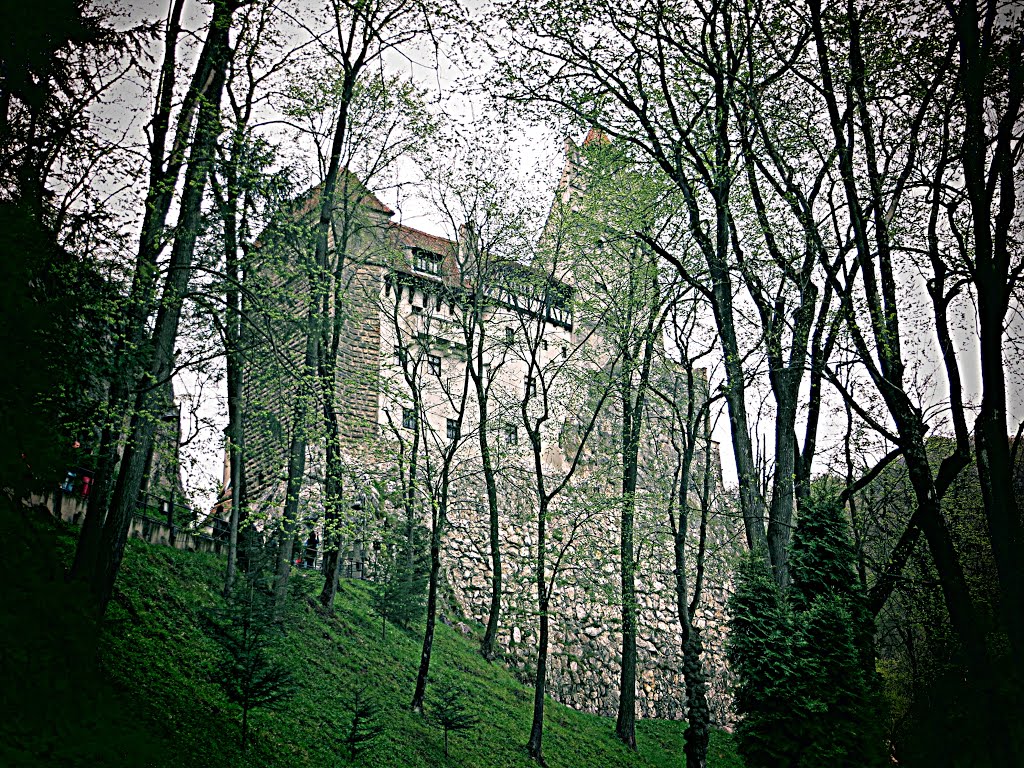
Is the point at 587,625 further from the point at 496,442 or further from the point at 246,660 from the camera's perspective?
the point at 246,660

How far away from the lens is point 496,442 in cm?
2058

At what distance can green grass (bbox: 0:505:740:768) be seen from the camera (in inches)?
176

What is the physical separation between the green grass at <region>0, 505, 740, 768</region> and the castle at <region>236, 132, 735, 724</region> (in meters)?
2.04

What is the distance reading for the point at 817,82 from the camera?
10172 mm

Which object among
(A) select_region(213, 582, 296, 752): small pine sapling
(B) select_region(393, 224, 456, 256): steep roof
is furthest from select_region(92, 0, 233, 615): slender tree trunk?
(B) select_region(393, 224, 456, 256): steep roof

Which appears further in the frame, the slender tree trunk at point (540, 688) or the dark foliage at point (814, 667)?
the slender tree trunk at point (540, 688)

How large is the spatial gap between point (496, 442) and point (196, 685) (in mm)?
12839

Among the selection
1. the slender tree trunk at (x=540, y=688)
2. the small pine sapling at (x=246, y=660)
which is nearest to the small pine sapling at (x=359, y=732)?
the small pine sapling at (x=246, y=660)

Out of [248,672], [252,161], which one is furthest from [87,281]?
[248,672]

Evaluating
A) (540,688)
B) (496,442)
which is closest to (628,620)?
(540,688)

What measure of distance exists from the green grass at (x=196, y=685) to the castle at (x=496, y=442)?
2.04 m

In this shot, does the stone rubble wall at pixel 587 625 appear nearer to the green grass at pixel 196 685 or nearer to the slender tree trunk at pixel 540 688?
the green grass at pixel 196 685

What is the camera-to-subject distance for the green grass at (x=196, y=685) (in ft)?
14.7

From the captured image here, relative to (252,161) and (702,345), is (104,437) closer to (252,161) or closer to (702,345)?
(252,161)
